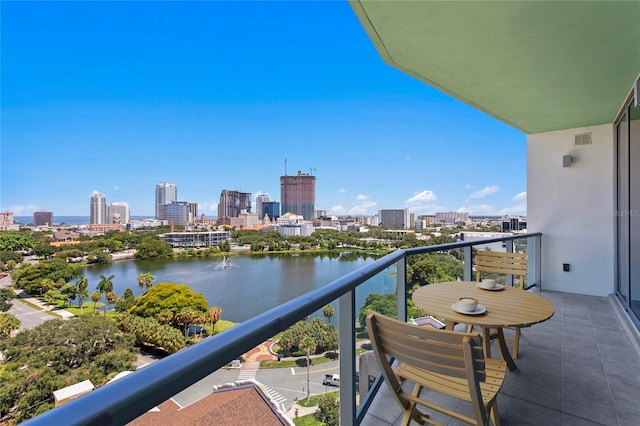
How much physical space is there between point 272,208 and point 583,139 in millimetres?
46760

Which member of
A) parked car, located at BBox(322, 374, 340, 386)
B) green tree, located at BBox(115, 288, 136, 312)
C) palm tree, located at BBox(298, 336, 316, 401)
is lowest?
green tree, located at BBox(115, 288, 136, 312)

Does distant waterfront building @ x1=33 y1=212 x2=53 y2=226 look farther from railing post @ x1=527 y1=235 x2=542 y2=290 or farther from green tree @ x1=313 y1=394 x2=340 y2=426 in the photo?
railing post @ x1=527 y1=235 x2=542 y2=290

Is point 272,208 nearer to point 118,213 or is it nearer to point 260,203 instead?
point 260,203

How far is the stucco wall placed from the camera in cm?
521

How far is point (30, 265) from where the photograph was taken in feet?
68.4

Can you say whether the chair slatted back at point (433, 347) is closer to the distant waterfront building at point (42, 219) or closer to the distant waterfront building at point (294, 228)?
the distant waterfront building at point (294, 228)

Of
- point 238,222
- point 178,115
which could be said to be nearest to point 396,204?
point 238,222

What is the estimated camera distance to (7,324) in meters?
16.5

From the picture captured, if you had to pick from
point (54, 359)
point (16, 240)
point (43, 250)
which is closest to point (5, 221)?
point (16, 240)

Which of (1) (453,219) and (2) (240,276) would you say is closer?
(1) (453,219)

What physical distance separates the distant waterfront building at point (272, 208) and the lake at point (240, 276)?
16.0 meters

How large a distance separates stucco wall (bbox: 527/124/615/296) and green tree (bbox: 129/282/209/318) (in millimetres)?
21359

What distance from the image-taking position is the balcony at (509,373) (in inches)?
21.6

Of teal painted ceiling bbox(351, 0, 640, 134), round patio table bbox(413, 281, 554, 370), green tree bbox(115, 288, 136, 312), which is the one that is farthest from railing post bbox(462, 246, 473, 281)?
green tree bbox(115, 288, 136, 312)
